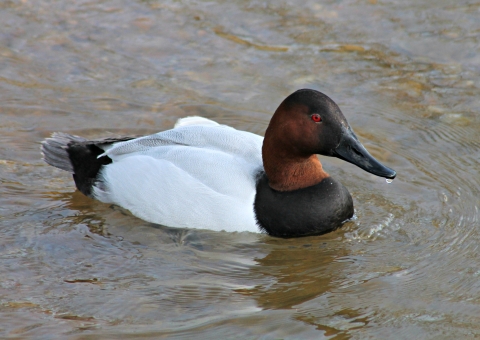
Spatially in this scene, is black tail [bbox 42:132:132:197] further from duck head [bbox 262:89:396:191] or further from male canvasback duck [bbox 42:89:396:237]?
duck head [bbox 262:89:396:191]

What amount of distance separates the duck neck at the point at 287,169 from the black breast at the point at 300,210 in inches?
2.6

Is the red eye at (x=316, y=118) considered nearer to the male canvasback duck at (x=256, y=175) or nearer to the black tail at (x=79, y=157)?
the male canvasback duck at (x=256, y=175)

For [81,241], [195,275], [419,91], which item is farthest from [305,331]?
[419,91]

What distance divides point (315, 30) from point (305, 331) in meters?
4.99

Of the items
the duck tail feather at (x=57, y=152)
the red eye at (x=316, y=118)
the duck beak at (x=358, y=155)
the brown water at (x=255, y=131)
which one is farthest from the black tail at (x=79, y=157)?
the duck beak at (x=358, y=155)

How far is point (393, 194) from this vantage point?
632 cm

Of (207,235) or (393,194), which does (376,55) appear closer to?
(393,194)

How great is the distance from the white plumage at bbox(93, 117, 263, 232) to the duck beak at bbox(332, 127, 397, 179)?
0.77m

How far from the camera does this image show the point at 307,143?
18.3ft

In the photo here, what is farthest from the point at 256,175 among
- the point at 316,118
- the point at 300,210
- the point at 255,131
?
the point at 255,131

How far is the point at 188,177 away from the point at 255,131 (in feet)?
5.45

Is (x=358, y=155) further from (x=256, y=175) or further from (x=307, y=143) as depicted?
(x=256, y=175)

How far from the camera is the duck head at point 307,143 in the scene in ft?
18.0

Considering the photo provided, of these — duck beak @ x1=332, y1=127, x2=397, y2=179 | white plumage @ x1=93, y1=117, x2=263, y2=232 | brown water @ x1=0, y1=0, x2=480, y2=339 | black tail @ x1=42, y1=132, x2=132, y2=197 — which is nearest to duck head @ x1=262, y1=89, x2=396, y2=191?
duck beak @ x1=332, y1=127, x2=397, y2=179
